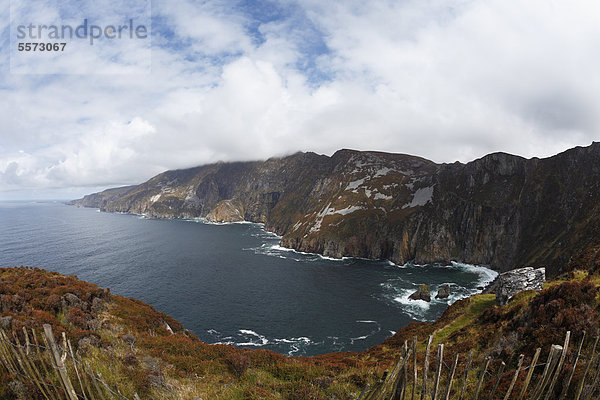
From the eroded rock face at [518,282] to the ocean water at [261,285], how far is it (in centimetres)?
3355

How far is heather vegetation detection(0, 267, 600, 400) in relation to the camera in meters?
13.4

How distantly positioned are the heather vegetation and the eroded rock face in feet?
13.5

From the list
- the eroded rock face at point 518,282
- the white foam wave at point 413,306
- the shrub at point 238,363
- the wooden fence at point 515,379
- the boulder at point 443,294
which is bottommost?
the white foam wave at point 413,306

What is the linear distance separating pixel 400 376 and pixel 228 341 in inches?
2224

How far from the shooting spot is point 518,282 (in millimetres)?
29016

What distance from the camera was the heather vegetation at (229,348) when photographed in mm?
13445

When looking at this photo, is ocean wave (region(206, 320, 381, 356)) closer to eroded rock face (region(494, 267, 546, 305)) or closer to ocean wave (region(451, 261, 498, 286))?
eroded rock face (region(494, 267, 546, 305))

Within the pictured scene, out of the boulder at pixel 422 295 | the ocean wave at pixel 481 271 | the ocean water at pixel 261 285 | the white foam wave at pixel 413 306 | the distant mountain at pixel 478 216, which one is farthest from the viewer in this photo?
the distant mountain at pixel 478 216

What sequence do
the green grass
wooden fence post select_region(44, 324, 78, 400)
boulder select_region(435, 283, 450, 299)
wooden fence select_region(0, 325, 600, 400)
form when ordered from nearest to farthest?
wooden fence select_region(0, 325, 600, 400)
wooden fence post select_region(44, 324, 78, 400)
the green grass
boulder select_region(435, 283, 450, 299)

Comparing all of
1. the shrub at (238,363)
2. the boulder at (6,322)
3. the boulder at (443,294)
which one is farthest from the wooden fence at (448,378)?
the boulder at (443,294)

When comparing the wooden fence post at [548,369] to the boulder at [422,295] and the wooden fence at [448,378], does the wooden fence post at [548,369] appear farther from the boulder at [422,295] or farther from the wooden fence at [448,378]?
the boulder at [422,295]

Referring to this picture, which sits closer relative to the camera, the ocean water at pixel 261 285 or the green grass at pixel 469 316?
the green grass at pixel 469 316

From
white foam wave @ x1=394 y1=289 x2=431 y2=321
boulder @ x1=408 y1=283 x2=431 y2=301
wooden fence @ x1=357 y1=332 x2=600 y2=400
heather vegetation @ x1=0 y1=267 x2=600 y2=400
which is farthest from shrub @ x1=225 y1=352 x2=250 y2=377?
boulder @ x1=408 y1=283 x2=431 y2=301

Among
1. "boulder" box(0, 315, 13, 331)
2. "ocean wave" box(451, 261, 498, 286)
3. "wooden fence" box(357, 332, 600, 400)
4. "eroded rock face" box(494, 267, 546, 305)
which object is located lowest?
"ocean wave" box(451, 261, 498, 286)
